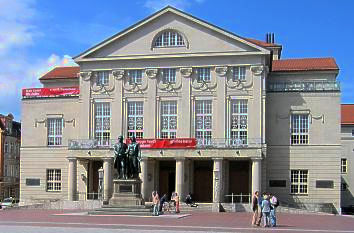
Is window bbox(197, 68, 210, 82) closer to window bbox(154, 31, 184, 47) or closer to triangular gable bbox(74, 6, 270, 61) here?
window bbox(154, 31, 184, 47)

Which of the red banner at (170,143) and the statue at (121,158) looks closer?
the statue at (121,158)

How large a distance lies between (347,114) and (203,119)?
31016 mm

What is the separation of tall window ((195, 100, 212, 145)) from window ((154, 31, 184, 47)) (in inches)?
229

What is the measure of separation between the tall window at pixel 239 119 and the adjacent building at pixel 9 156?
37.9 metres

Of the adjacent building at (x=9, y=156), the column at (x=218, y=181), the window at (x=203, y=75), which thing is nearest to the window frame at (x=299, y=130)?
the column at (x=218, y=181)

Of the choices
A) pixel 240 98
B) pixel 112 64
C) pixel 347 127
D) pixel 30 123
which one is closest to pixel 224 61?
pixel 240 98

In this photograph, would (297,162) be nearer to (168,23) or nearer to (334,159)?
(334,159)

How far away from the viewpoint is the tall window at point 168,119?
5809 cm

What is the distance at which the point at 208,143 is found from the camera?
5569cm

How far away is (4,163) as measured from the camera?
83.5 metres

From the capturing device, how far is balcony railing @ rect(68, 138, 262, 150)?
54969 mm

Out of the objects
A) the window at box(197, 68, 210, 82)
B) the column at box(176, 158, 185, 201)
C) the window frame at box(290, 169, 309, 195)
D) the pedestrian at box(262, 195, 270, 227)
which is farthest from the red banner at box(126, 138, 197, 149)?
the pedestrian at box(262, 195, 270, 227)

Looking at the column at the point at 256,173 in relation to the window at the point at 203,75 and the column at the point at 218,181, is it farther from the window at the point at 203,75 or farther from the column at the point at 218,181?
the window at the point at 203,75

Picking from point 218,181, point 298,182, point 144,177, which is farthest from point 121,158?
point 298,182
